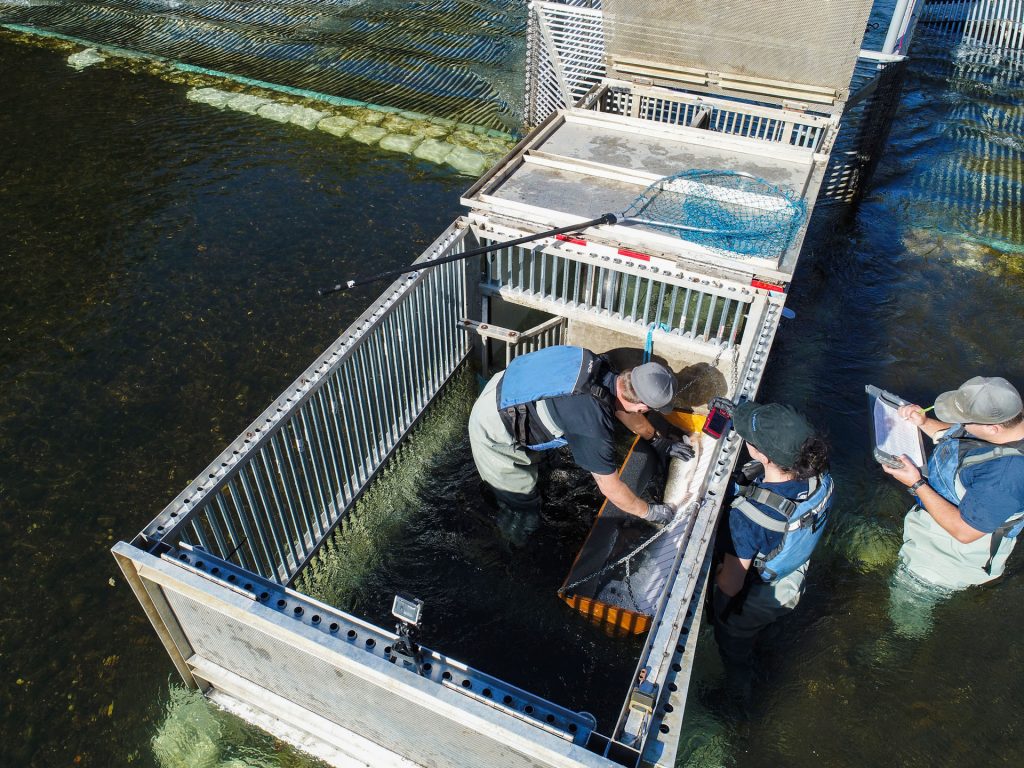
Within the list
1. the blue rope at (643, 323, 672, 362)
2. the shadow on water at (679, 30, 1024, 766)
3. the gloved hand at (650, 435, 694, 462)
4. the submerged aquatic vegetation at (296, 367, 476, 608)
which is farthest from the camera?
the blue rope at (643, 323, 672, 362)

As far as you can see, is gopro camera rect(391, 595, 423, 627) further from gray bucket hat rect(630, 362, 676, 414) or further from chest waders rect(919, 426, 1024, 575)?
chest waders rect(919, 426, 1024, 575)

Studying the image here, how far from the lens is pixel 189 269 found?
7.84 meters

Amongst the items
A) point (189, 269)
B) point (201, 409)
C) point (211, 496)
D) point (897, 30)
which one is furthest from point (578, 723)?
point (897, 30)

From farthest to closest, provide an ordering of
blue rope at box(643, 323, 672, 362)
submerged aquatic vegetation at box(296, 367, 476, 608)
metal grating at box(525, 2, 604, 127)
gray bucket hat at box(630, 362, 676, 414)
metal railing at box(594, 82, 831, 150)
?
metal grating at box(525, 2, 604, 127) < metal railing at box(594, 82, 831, 150) < blue rope at box(643, 323, 672, 362) < submerged aquatic vegetation at box(296, 367, 476, 608) < gray bucket hat at box(630, 362, 676, 414)

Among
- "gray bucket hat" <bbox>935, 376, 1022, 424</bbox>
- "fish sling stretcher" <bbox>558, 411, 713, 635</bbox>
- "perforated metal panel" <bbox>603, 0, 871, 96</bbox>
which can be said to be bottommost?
"fish sling stretcher" <bbox>558, 411, 713, 635</bbox>

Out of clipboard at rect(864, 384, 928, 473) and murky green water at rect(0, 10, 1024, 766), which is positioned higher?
clipboard at rect(864, 384, 928, 473)

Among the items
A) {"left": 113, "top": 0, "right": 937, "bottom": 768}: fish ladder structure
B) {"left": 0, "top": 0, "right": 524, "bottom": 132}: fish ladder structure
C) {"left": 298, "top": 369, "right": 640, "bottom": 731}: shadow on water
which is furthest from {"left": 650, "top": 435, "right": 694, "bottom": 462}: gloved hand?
{"left": 0, "top": 0, "right": 524, "bottom": 132}: fish ladder structure

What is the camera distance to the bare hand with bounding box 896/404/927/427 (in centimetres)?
466

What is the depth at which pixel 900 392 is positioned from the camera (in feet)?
22.3

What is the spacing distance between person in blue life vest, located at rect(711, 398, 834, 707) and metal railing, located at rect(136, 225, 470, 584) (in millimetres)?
2178

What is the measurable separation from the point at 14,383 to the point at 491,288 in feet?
14.1

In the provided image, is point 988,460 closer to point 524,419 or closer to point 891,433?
point 891,433

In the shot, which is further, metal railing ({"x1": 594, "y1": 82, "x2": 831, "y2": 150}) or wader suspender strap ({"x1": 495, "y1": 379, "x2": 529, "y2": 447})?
metal railing ({"x1": 594, "y1": 82, "x2": 831, "y2": 150})

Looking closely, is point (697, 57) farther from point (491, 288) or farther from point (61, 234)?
point (61, 234)
